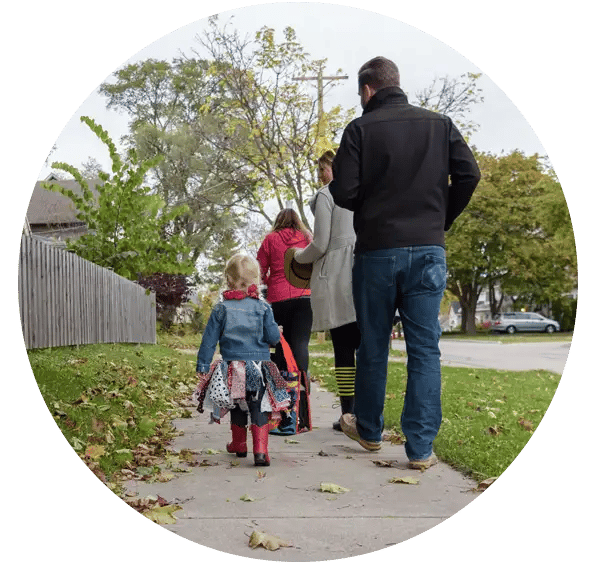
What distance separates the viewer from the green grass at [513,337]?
4445 millimetres

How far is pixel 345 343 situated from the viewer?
4695 mm

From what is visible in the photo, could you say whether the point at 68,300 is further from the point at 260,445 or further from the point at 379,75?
the point at 379,75

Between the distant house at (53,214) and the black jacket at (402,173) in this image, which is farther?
the distant house at (53,214)

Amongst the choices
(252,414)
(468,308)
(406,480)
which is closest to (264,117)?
(468,308)

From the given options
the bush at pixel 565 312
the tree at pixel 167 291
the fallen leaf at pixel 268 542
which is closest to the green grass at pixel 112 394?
the tree at pixel 167 291

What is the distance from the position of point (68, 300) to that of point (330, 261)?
1581 millimetres

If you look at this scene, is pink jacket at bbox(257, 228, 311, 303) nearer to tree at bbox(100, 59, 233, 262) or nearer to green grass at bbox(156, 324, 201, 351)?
tree at bbox(100, 59, 233, 262)

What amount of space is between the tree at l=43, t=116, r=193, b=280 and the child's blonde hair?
0.28 m

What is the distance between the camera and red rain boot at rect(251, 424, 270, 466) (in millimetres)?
4547

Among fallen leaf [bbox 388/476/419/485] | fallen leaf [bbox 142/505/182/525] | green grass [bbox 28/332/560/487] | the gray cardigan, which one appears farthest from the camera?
the gray cardigan

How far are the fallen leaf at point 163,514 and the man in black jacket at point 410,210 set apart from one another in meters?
1.28

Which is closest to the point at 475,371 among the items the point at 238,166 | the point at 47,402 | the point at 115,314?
the point at 238,166

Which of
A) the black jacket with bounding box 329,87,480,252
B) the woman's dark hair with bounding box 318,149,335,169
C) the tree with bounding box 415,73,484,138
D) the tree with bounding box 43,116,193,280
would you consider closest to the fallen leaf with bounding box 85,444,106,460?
the tree with bounding box 43,116,193,280

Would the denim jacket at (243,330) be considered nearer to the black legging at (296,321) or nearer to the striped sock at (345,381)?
the black legging at (296,321)
